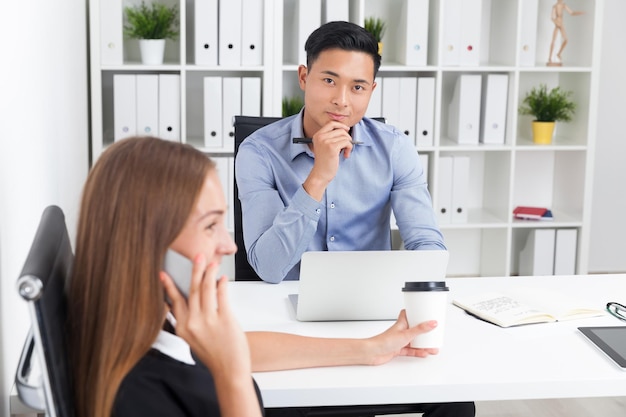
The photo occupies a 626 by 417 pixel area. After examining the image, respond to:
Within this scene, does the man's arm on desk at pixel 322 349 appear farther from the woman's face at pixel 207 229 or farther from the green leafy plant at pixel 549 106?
the green leafy plant at pixel 549 106

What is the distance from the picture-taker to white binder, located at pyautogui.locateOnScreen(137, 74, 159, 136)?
3.98 meters

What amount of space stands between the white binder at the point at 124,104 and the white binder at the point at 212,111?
312 millimetres

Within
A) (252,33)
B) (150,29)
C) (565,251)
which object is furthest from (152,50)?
(565,251)

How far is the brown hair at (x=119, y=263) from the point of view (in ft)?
3.82

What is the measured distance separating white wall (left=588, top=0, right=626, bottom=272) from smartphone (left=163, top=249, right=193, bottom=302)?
12.6 ft

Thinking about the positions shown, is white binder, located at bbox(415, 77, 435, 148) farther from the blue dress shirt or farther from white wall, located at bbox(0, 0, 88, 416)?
white wall, located at bbox(0, 0, 88, 416)

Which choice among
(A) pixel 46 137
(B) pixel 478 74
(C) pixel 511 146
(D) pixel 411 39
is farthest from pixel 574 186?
(A) pixel 46 137

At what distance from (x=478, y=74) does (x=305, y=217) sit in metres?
2.51

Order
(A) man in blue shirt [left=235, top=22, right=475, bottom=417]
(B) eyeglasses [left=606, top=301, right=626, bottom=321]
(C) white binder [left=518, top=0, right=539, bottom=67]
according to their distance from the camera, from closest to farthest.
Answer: (B) eyeglasses [left=606, top=301, right=626, bottom=321], (A) man in blue shirt [left=235, top=22, right=475, bottom=417], (C) white binder [left=518, top=0, right=539, bottom=67]

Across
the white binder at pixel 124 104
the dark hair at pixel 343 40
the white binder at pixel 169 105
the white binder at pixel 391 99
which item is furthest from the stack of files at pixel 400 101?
the dark hair at pixel 343 40

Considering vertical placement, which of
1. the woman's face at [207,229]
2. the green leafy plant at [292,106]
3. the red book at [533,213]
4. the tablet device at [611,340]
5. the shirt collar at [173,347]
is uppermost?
the green leafy plant at [292,106]

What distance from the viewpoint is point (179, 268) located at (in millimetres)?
1211

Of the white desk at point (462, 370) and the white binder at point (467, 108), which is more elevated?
the white binder at point (467, 108)

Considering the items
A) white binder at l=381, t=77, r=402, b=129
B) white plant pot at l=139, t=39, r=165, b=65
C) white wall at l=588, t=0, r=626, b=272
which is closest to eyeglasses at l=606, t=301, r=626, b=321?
white binder at l=381, t=77, r=402, b=129
